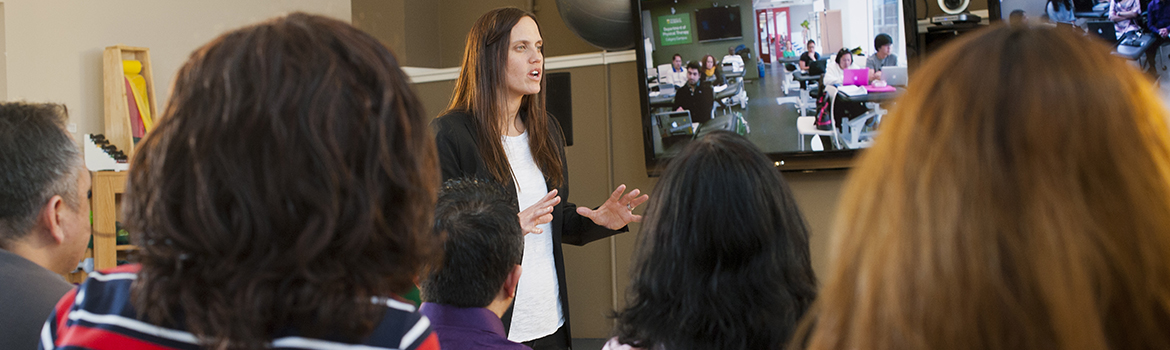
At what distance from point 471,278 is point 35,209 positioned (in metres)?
0.77

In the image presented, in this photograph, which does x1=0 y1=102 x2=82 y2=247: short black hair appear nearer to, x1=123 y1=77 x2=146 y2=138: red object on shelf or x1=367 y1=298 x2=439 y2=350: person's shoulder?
x1=367 y1=298 x2=439 y2=350: person's shoulder

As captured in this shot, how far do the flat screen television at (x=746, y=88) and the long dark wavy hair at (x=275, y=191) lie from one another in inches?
108

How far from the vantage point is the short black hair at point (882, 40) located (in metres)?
3.21

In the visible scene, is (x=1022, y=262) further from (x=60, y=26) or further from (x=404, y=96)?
(x=60, y=26)

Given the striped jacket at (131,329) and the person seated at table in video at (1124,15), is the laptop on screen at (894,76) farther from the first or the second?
the striped jacket at (131,329)

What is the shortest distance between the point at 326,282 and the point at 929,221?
476 mm

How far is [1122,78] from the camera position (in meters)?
0.54

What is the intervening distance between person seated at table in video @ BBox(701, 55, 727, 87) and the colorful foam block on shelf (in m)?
3.10

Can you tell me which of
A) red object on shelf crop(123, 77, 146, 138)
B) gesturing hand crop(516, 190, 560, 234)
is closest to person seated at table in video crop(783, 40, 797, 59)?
gesturing hand crop(516, 190, 560, 234)

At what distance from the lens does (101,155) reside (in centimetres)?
422

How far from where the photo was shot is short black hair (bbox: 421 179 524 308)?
134 centimetres

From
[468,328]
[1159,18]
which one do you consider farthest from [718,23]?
[468,328]

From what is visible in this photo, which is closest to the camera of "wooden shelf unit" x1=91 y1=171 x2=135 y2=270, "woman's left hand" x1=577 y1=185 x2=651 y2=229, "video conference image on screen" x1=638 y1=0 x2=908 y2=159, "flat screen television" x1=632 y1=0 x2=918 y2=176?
"woman's left hand" x1=577 y1=185 x2=651 y2=229

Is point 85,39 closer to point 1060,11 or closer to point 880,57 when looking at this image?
point 880,57
